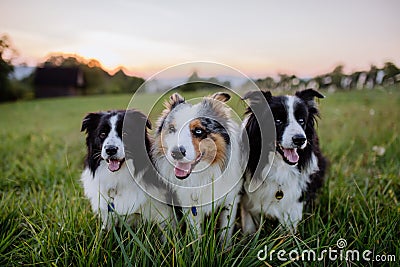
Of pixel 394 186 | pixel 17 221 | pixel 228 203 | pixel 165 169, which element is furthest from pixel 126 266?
pixel 394 186

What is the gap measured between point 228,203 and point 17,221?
1872mm

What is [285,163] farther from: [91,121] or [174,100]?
[91,121]

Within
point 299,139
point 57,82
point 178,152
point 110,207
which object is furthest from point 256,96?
point 57,82

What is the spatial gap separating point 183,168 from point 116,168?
0.54 meters

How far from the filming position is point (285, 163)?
8.96 ft

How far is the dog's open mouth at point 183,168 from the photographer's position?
7.79ft

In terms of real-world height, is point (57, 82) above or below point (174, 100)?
above

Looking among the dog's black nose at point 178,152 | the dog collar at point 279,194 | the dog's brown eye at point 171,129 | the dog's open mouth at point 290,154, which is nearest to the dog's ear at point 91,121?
the dog's brown eye at point 171,129

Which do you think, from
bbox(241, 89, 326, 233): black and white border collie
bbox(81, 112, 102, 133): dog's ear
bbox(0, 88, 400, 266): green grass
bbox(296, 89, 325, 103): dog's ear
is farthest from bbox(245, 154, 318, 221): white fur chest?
bbox(81, 112, 102, 133): dog's ear

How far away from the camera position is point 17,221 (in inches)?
115

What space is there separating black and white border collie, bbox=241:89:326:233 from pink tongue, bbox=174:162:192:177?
0.59m

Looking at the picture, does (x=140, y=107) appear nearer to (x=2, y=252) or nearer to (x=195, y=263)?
(x=195, y=263)

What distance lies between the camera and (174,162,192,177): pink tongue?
237cm

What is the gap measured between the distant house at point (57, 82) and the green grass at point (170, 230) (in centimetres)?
416
